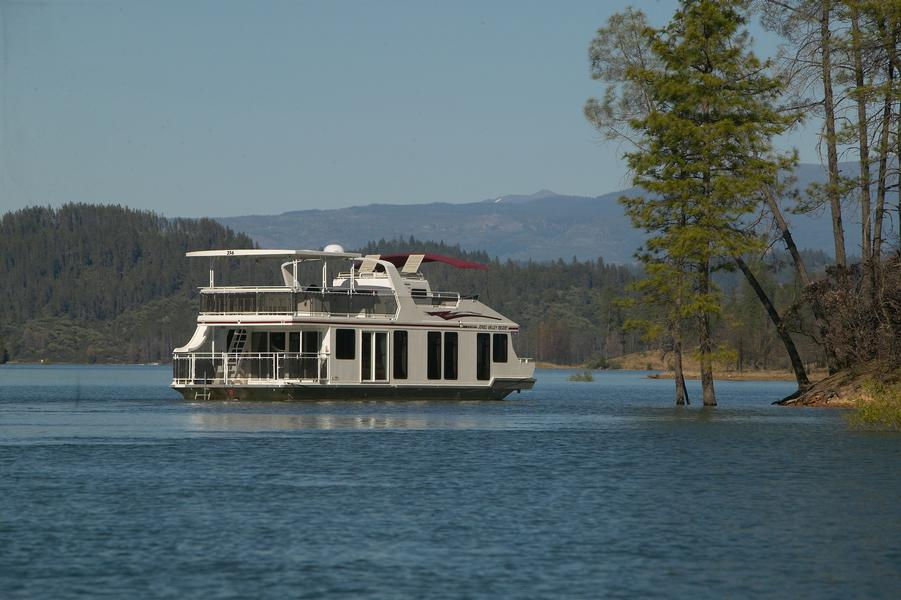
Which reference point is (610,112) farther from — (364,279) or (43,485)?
(43,485)

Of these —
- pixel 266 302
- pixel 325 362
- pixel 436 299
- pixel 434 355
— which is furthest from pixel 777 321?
pixel 266 302

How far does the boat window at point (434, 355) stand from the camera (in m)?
62.5

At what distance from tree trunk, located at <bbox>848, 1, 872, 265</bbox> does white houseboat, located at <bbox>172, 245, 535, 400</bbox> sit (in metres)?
16.4

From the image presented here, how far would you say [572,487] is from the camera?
94.3 feet

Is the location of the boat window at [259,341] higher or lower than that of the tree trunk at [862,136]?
lower

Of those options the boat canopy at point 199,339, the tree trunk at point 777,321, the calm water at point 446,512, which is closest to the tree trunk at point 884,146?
the tree trunk at point 777,321

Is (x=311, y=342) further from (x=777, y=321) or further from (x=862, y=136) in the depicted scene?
(x=862, y=136)

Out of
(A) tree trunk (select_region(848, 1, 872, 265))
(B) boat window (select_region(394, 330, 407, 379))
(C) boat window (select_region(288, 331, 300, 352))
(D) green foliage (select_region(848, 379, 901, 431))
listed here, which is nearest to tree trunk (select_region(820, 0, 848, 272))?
(A) tree trunk (select_region(848, 1, 872, 265))

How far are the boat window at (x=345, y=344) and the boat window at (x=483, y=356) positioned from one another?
6850mm

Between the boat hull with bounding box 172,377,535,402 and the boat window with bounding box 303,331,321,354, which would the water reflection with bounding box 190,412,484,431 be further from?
the boat window with bounding box 303,331,321,354

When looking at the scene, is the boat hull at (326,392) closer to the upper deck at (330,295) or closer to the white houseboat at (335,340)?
the white houseboat at (335,340)

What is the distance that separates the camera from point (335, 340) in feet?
193

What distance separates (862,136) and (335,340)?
2171 centimetres

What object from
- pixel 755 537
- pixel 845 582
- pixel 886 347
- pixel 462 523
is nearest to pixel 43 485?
pixel 462 523
